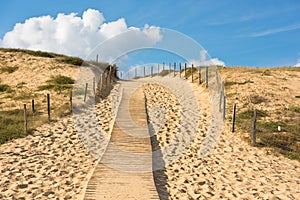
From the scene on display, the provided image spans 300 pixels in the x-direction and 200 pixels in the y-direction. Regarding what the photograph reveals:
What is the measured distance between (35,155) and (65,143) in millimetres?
1648

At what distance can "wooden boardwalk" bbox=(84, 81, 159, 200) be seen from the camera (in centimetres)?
841

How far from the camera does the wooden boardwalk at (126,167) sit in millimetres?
8406

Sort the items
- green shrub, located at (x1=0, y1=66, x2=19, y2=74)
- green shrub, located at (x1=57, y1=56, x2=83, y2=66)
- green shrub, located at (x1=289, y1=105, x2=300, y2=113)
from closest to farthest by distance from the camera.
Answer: green shrub, located at (x1=289, y1=105, x2=300, y2=113) < green shrub, located at (x1=0, y1=66, x2=19, y2=74) < green shrub, located at (x1=57, y1=56, x2=83, y2=66)

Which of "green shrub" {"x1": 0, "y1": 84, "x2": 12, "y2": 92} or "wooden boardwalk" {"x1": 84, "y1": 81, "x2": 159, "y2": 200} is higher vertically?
"green shrub" {"x1": 0, "y1": 84, "x2": 12, "y2": 92}

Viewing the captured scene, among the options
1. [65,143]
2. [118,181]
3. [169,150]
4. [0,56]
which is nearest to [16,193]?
[118,181]

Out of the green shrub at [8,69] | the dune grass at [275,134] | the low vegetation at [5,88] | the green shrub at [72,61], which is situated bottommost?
the dune grass at [275,134]

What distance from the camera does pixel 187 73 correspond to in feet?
117

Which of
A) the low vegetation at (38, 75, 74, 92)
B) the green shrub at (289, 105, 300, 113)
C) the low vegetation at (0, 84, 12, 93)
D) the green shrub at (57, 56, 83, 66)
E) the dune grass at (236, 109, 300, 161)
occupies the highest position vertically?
the green shrub at (57, 56, 83, 66)

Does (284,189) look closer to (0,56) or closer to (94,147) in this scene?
(94,147)

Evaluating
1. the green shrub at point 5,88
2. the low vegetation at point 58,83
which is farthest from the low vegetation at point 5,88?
the low vegetation at point 58,83

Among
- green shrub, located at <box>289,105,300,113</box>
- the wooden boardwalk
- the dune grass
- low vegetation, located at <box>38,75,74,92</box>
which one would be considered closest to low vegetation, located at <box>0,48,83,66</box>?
low vegetation, located at <box>38,75,74,92</box>

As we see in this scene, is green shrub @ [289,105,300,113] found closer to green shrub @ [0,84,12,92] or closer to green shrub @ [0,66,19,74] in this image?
green shrub @ [0,84,12,92]

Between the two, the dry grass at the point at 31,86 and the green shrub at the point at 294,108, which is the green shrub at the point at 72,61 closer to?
the dry grass at the point at 31,86

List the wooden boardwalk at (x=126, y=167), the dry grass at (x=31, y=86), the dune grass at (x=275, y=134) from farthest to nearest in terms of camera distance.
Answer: the dry grass at (x=31, y=86)
the dune grass at (x=275, y=134)
the wooden boardwalk at (x=126, y=167)
